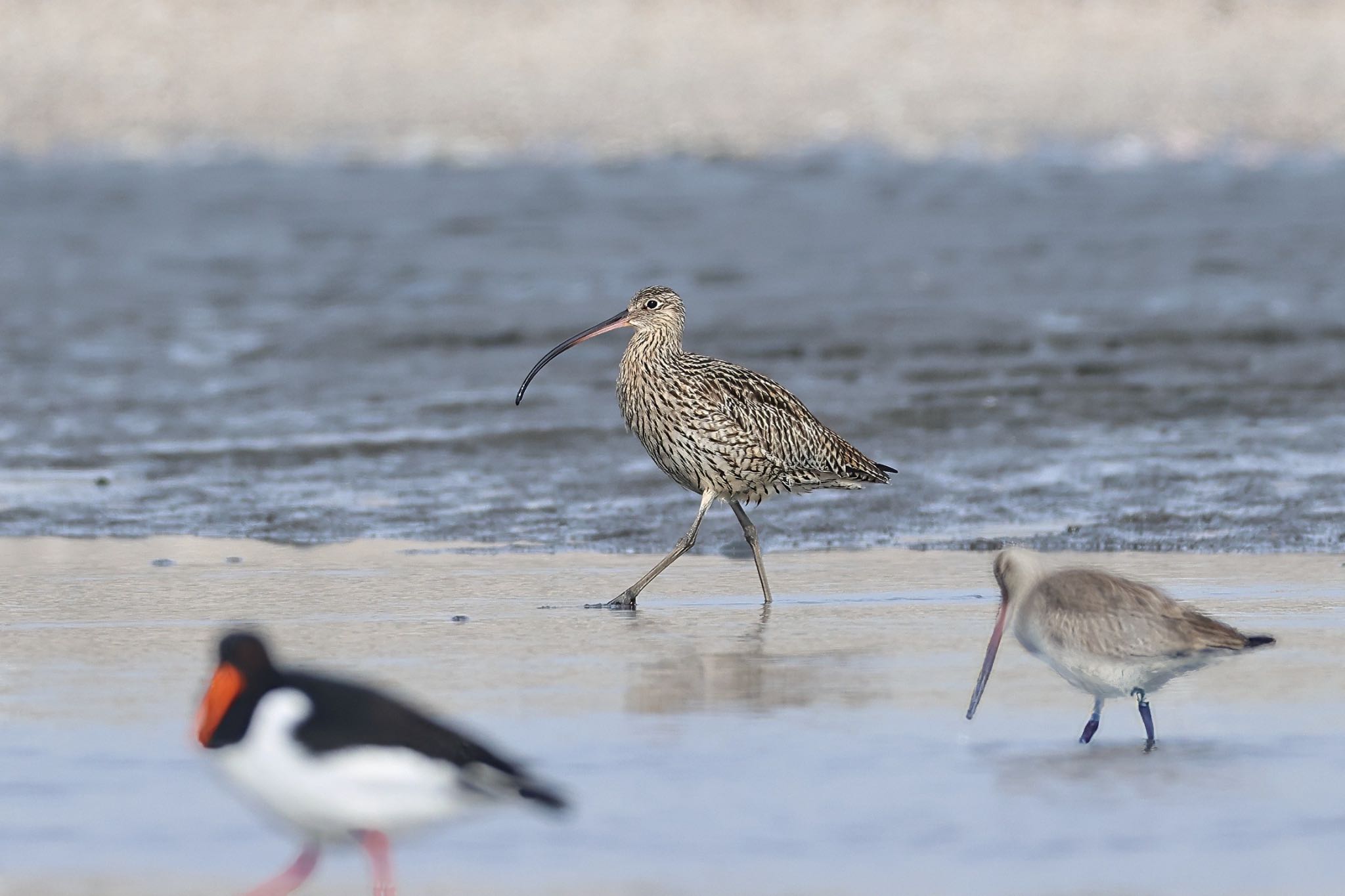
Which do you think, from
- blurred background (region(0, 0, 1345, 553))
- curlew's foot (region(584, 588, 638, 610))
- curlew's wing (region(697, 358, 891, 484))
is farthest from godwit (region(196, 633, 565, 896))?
blurred background (region(0, 0, 1345, 553))

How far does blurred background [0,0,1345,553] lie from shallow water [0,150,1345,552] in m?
0.05

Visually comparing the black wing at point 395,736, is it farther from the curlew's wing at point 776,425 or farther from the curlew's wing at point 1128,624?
the curlew's wing at point 776,425

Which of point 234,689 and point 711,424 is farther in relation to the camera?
point 711,424

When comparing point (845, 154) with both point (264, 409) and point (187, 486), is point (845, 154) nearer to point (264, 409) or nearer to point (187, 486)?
point (264, 409)

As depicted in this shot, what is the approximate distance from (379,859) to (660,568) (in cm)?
386

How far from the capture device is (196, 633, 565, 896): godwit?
424 cm

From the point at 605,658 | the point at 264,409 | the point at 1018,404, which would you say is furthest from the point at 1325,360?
the point at 605,658

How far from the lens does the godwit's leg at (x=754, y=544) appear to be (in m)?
8.09

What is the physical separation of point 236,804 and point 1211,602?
369 cm

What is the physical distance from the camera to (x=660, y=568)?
828cm

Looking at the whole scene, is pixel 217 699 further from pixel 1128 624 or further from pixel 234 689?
pixel 1128 624

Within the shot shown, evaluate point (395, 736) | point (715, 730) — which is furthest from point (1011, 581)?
point (395, 736)

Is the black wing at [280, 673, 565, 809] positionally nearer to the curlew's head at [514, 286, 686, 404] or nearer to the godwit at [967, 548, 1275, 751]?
the godwit at [967, 548, 1275, 751]

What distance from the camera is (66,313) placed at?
18516 mm
